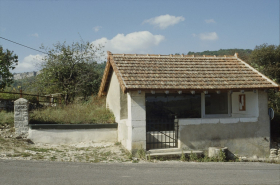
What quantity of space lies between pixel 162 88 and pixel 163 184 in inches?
171

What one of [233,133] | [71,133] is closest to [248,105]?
[233,133]

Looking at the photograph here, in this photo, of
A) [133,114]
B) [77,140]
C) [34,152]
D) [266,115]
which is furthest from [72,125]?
[266,115]

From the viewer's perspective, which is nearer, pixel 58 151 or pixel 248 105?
pixel 58 151

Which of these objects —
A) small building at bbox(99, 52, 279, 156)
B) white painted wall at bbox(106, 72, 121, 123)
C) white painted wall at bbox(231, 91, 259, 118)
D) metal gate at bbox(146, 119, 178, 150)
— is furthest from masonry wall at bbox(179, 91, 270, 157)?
white painted wall at bbox(106, 72, 121, 123)

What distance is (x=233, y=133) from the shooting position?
11.2 metres

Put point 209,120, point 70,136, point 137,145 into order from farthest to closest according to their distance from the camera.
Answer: point 70,136 → point 209,120 → point 137,145

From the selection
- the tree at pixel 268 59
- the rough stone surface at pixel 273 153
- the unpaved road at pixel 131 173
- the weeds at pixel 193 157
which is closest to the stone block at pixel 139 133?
the unpaved road at pixel 131 173

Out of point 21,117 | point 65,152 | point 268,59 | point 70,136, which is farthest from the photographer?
point 268,59

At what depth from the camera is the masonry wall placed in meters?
10.7

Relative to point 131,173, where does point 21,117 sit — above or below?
above

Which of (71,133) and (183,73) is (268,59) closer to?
(183,73)

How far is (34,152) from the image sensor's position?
1016 cm

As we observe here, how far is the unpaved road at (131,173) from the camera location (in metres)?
6.89

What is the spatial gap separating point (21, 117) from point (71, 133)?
2.42 m
